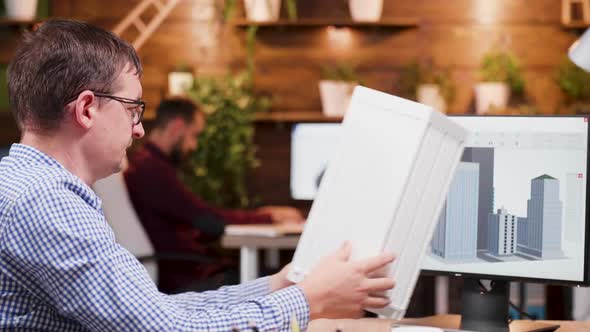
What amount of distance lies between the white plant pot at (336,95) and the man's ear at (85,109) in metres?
4.19

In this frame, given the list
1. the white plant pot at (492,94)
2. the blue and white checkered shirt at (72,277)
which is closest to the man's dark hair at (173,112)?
the white plant pot at (492,94)

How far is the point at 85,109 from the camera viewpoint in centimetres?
142

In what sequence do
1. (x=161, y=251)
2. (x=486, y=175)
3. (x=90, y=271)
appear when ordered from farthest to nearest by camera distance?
(x=161, y=251), (x=486, y=175), (x=90, y=271)

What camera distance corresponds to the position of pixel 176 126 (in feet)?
15.6

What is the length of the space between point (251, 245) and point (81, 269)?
8.75 ft

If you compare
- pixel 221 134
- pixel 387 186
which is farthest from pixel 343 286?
pixel 221 134

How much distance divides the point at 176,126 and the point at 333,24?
1410 millimetres

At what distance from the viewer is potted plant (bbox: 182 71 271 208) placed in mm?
5561

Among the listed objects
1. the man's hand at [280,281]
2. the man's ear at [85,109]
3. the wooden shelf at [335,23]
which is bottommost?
the man's hand at [280,281]

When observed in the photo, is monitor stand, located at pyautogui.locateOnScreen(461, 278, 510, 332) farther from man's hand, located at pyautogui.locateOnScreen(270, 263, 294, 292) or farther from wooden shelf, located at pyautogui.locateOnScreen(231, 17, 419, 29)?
wooden shelf, located at pyautogui.locateOnScreen(231, 17, 419, 29)

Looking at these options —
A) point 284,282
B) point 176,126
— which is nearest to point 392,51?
point 176,126

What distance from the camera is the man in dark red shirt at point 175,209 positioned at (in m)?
4.25

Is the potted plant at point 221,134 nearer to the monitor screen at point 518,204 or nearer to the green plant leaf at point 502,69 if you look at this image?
the green plant leaf at point 502,69

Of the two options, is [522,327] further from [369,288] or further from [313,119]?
[313,119]
